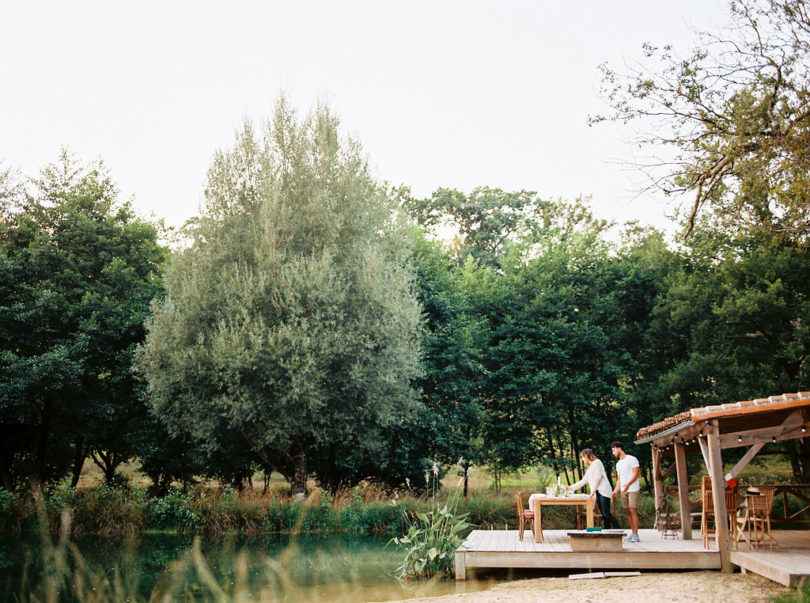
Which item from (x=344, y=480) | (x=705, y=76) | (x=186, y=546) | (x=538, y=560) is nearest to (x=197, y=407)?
(x=186, y=546)

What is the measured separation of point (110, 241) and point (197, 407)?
7802mm

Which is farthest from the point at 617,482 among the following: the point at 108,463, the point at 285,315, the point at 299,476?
the point at 108,463

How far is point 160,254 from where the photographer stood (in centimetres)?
2539

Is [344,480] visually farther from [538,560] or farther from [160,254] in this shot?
[538,560]

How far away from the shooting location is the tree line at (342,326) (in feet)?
62.4

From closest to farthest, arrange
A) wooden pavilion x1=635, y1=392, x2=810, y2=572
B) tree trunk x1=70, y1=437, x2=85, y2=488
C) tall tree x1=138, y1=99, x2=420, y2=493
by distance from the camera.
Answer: wooden pavilion x1=635, y1=392, x2=810, y2=572, tall tree x1=138, y1=99, x2=420, y2=493, tree trunk x1=70, y1=437, x2=85, y2=488

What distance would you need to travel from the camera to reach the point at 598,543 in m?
10.5

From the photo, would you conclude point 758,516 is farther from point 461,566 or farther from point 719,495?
point 461,566

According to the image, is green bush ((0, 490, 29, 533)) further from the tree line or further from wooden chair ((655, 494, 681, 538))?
wooden chair ((655, 494, 681, 538))

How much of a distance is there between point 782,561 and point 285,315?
45.0ft

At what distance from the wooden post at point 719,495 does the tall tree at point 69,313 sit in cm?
1764

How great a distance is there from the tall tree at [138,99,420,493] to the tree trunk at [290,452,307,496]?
44 mm

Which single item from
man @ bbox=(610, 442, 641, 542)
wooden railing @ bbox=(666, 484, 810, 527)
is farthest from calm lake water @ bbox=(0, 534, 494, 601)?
wooden railing @ bbox=(666, 484, 810, 527)

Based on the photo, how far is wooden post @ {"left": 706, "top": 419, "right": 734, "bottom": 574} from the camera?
33.1 ft
